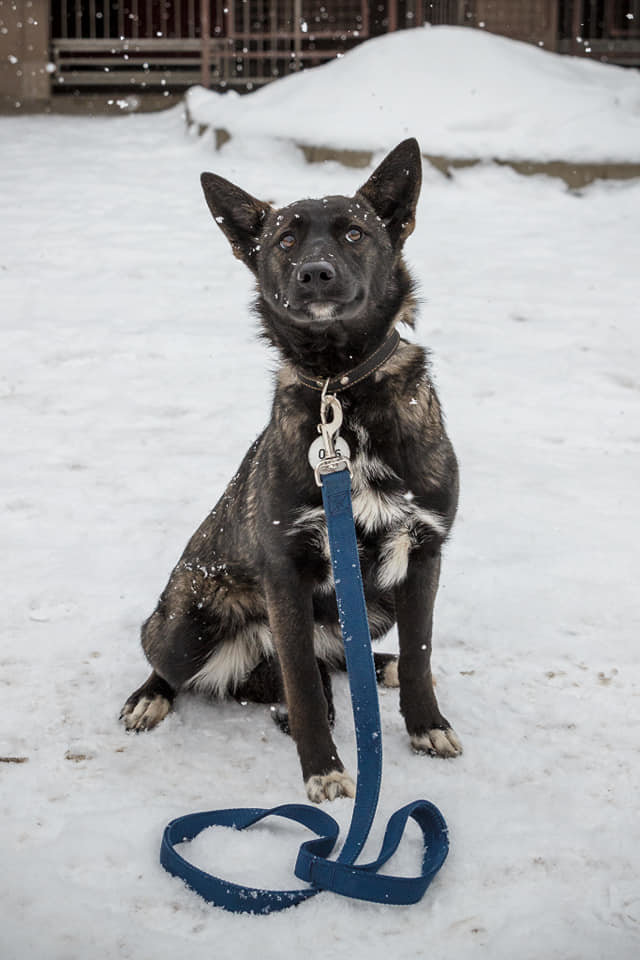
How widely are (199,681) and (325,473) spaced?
937mm

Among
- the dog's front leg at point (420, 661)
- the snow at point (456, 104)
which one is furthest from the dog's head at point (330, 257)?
the snow at point (456, 104)

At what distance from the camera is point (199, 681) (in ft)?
8.97

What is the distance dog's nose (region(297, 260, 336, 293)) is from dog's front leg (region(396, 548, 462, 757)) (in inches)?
29.1

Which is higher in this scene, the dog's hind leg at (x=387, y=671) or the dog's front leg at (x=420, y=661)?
the dog's front leg at (x=420, y=661)

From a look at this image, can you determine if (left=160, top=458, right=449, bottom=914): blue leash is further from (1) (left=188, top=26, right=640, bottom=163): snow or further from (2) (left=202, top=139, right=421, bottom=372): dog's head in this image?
(1) (left=188, top=26, right=640, bottom=163): snow

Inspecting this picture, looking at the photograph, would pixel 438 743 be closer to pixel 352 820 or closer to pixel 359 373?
pixel 352 820

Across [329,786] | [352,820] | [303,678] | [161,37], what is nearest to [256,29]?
[161,37]

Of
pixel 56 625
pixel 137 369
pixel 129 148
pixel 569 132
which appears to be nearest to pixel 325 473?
pixel 56 625

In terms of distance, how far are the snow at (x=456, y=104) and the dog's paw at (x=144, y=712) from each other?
689 centimetres

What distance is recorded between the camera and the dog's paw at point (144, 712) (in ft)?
8.59

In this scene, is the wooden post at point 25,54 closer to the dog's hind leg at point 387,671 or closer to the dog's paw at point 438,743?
the dog's hind leg at point 387,671

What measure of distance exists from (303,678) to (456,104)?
7.81m

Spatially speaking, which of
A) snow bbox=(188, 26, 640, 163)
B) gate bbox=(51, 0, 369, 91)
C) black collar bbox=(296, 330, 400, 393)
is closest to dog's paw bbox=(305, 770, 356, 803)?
black collar bbox=(296, 330, 400, 393)

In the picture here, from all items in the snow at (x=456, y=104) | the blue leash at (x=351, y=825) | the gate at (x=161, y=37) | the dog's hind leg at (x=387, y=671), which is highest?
the gate at (x=161, y=37)
